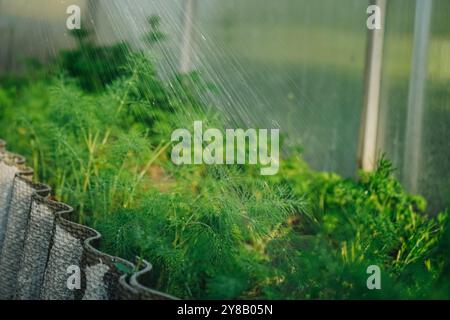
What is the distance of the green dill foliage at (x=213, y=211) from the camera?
231 cm

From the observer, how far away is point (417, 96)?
163 inches

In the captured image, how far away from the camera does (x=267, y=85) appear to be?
193 inches

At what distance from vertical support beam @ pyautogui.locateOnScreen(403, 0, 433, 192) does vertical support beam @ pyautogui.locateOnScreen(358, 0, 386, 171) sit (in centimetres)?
32

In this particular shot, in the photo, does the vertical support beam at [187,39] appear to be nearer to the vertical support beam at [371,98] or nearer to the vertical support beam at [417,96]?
the vertical support beam at [371,98]

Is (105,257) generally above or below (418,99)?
below

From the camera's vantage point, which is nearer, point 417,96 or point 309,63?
point 417,96

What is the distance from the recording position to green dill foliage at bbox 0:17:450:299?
7.59 feet

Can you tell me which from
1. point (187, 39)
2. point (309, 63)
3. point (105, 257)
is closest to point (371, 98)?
point (309, 63)

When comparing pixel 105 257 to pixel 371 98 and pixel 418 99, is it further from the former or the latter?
pixel 371 98

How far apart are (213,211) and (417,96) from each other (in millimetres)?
1945

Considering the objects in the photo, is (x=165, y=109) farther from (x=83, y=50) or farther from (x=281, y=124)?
(x=83, y=50)
